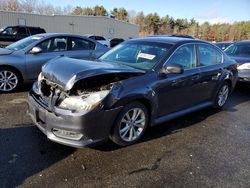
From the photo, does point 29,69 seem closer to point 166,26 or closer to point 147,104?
point 147,104

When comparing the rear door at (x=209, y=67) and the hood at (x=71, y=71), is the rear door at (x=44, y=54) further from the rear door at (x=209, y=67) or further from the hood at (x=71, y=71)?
the rear door at (x=209, y=67)

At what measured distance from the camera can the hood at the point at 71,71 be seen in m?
3.54

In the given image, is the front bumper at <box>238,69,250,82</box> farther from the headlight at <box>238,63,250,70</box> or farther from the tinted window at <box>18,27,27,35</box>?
the tinted window at <box>18,27,27,35</box>

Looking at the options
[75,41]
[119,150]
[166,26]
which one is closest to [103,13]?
[166,26]

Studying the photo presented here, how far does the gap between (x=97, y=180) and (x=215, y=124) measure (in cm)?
301

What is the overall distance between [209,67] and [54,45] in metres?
4.11

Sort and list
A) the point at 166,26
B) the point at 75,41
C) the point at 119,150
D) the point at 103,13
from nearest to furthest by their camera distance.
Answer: the point at 119,150
the point at 75,41
the point at 103,13
the point at 166,26

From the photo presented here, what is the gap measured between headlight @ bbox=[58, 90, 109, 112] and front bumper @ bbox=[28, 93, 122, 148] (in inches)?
3.1

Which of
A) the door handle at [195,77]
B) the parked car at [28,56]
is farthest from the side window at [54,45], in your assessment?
the door handle at [195,77]

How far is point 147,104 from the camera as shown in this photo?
4199mm

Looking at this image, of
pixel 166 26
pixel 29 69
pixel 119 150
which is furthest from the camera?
pixel 166 26

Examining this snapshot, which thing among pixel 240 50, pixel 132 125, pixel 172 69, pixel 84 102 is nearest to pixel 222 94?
pixel 172 69

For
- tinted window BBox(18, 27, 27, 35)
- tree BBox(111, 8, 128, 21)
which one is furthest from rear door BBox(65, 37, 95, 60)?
tree BBox(111, 8, 128, 21)

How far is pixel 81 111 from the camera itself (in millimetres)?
3432
